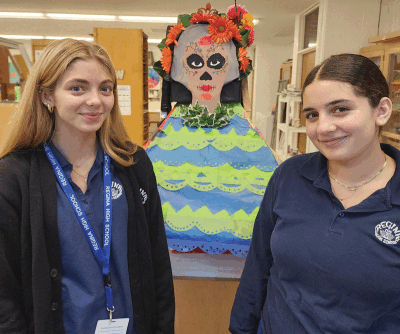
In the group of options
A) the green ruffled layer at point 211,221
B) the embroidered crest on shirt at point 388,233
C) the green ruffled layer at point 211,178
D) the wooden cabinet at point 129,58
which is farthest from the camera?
the wooden cabinet at point 129,58

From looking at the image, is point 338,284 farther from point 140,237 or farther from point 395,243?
point 140,237

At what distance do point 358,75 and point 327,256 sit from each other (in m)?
0.50

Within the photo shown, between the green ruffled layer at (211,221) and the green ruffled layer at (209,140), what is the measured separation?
0.52 m

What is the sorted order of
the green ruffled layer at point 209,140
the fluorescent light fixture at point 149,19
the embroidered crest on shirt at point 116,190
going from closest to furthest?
the embroidered crest on shirt at point 116,190
the green ruffled layer at point 209,140
the fluorescent light fixture at point 149,19

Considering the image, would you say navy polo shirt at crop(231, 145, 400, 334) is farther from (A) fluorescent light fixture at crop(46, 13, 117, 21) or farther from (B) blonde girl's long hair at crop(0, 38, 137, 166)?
(A) fluorescent light fixture at crop(46, 13, 117, 21)

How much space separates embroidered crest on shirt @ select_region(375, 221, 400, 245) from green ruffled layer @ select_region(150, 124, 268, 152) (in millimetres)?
1191

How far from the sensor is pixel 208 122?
2129 mm

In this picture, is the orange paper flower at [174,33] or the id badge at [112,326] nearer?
the id badge at [112,326]

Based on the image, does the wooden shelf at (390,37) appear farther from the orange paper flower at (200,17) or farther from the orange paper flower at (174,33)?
the orange paper flower at (174,33)

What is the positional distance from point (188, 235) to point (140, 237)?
489 mm

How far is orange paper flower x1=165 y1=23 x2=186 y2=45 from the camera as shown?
2113mm

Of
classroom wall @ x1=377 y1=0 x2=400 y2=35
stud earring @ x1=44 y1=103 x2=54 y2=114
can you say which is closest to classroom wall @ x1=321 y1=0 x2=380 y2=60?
classroom wall @ x1=377 y1=0 x2=400 y2=35

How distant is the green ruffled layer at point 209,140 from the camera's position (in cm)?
204

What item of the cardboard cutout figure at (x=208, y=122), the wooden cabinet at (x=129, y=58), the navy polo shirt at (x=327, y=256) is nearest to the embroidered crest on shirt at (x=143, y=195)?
the navy polo shirt at (x=327, y=256)
